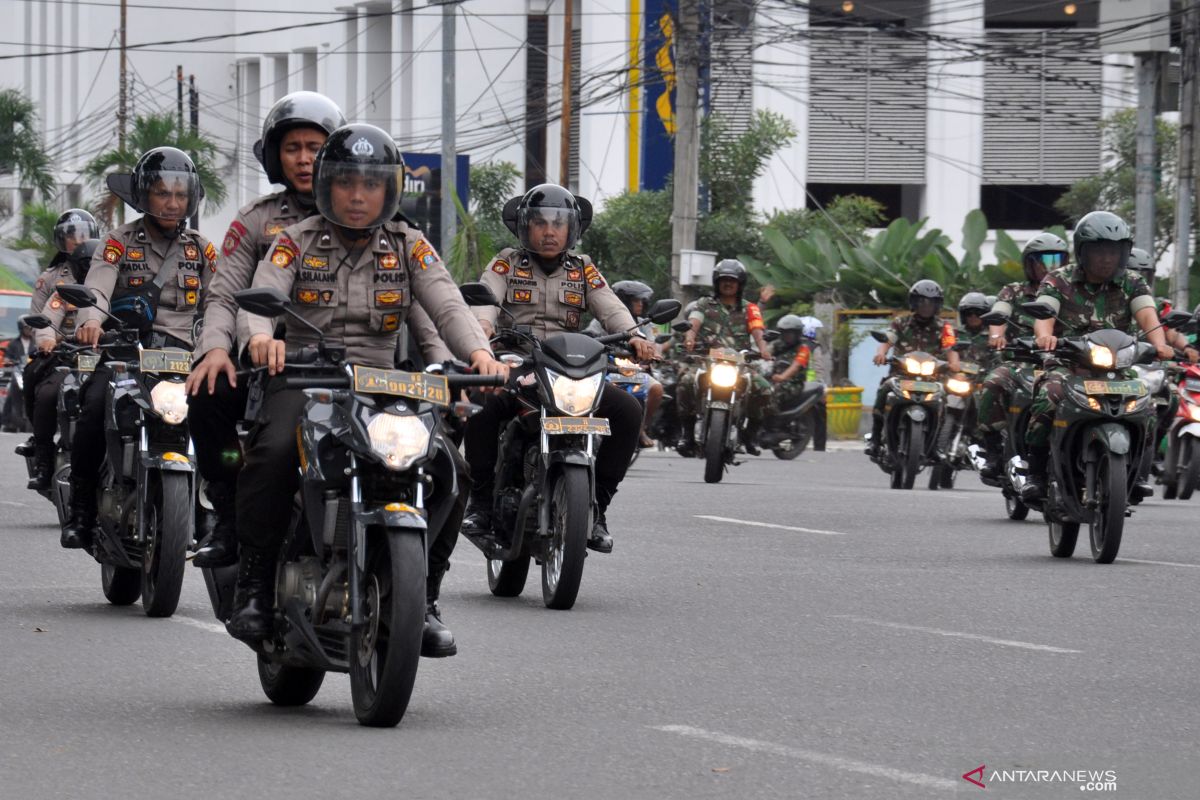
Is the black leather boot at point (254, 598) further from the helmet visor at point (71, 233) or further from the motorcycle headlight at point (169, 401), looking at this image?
the helmet visor at point (71, 233)

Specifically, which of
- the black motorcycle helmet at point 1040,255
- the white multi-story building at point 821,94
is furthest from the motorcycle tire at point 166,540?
the white multi-story building at point 821,94

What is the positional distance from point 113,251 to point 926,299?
10824 millimetres

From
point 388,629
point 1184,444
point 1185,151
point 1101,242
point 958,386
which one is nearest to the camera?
point 388,629

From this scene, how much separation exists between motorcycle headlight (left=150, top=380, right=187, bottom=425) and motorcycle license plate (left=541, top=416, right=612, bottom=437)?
5.04 feet

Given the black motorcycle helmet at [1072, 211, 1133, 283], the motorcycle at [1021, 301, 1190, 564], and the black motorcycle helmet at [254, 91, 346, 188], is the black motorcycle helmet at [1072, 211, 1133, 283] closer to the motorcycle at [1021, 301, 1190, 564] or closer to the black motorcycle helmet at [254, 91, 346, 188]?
the motorcycle at [1021, 301, 1190, 564]

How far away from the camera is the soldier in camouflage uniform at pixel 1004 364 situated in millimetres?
15305

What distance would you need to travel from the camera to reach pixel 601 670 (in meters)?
7.82

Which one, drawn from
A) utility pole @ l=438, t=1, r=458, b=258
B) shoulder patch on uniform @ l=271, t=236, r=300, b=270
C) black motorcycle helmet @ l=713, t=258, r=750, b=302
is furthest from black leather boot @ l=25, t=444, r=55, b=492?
utility pole @ l=438, t=1, r=458, b=258

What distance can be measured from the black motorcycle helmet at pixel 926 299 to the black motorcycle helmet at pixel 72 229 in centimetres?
822

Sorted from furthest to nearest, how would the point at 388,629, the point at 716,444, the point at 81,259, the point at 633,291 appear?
the point at 633,291 → the point at 716,444 → the point at 81,259 → the point at 388,629

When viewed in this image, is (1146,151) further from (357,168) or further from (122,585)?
(357,168)

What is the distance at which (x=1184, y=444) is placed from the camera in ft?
58.6

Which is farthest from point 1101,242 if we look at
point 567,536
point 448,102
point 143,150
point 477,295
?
point 143,150

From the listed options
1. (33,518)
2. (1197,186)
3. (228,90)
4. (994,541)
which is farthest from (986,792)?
(228,90)
